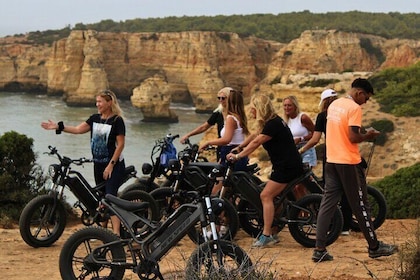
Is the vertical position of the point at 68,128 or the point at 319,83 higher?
the point at 68,128

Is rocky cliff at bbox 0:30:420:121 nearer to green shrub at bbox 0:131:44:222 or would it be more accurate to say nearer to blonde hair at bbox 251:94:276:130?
green shrub at bbox 0:131:44:222

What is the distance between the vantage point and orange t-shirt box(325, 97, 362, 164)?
616 cm

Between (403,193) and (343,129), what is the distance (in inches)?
192

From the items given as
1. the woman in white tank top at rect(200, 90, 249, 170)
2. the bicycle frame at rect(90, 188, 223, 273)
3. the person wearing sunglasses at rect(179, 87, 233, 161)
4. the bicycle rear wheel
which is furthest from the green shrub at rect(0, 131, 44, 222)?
the bicycle frame at rect(90, 188, 223, 273)

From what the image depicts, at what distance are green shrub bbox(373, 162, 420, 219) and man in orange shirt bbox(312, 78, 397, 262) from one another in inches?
156

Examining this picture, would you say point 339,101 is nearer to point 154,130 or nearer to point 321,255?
point 321,255

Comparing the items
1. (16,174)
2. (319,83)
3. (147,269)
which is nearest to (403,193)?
(16,174)

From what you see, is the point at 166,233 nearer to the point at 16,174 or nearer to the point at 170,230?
the point at 170,230

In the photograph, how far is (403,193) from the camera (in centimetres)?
1064

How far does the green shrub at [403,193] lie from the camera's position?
10.3 m

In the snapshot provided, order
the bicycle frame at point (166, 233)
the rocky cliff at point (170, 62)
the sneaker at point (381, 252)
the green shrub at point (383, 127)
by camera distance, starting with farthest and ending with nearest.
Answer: the rocky cliff at point (170, 62) < the green shrub at point (383, 127) < the sneaker at point (381, 252) < the bicycle frame at point (166, 233)

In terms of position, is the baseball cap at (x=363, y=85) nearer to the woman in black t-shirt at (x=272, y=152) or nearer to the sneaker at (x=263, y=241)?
the woman in black t-shirt at (x=272, y=152)

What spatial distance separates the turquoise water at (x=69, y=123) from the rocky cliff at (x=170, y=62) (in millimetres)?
1890

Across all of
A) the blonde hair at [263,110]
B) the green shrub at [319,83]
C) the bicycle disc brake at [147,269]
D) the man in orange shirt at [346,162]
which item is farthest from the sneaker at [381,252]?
the green shrub at [319,83]
